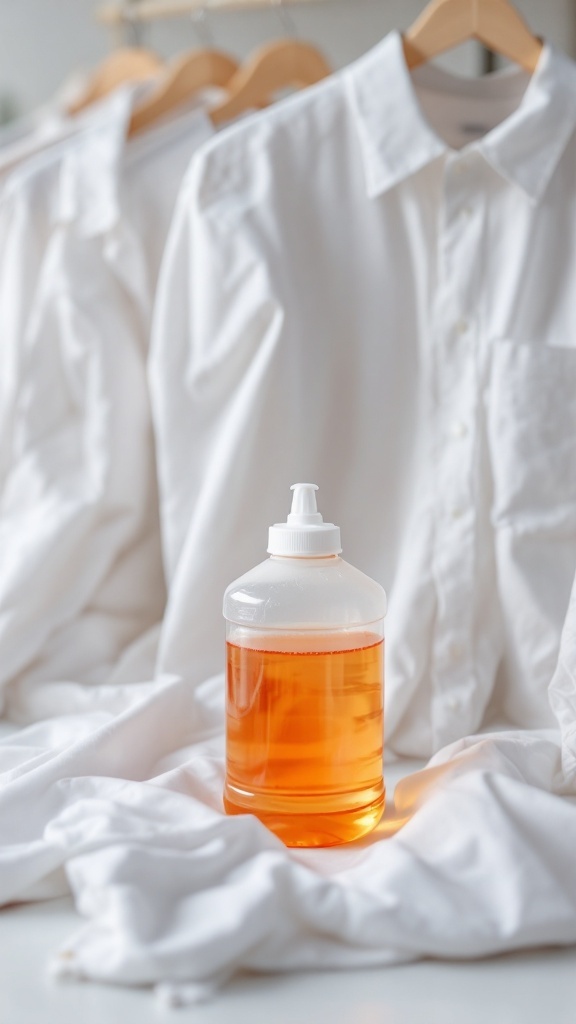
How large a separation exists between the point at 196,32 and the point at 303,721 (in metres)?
1.23

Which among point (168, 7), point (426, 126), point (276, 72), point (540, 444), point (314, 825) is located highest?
point (168, 7)

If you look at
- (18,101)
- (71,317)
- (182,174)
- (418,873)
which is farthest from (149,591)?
(18,101)

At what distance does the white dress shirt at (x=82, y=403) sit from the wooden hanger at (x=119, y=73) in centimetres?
27

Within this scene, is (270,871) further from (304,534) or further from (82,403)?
(82,403)

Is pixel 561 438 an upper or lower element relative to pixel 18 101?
lower

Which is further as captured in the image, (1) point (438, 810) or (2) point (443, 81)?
(2) point (443, 81)

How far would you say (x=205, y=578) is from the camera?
0.99 metres

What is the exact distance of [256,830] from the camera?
68cm

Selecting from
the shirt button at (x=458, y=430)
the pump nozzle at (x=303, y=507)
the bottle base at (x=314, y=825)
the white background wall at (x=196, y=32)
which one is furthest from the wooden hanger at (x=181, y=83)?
the bottle base at (x=314, y=825)

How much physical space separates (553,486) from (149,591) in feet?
1.40

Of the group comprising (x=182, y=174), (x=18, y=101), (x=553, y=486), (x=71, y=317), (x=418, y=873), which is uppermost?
(x=18, y=101)

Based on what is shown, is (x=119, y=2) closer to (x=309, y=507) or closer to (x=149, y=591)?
(x=149, y=591)

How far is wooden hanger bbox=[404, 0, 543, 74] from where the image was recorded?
949mm

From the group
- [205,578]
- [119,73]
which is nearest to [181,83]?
[119,73]
